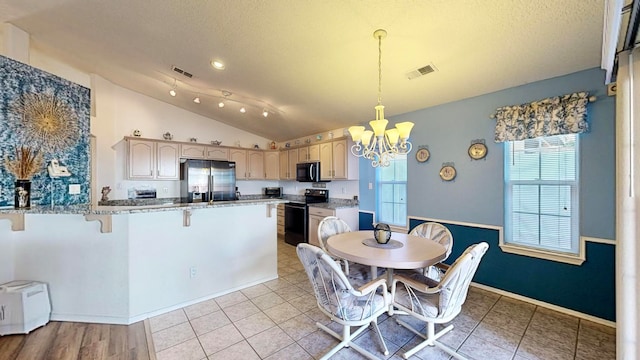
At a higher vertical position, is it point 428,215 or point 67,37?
point 67,37

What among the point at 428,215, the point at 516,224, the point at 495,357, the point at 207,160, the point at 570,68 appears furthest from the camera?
the point at 207,160

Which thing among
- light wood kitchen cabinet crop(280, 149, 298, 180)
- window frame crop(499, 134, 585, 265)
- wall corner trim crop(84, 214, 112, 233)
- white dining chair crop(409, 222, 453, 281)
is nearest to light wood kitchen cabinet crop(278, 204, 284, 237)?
light wood kitchen cabinet crop(280, 149, 298, 180)

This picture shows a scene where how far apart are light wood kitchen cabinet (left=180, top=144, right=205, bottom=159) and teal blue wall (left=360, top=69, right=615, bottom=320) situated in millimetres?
3981

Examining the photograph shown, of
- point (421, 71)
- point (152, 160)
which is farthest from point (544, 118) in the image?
point (152, 160)

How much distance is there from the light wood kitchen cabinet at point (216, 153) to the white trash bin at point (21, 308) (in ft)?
11.6

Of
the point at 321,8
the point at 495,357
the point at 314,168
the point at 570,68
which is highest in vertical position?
the point at 321,8

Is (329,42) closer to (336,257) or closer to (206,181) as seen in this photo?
(336,257)

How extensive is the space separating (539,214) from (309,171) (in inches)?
144

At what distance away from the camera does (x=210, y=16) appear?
2.27m

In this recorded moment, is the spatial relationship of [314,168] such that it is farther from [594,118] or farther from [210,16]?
[594,118]

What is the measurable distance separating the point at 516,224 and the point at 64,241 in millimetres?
A: 4883

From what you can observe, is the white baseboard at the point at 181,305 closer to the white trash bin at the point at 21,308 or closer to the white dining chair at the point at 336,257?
the white trash bin at the point at 21,308

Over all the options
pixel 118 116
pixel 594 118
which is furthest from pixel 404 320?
pixel 118 116

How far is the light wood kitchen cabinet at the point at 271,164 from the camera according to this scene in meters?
6.21
